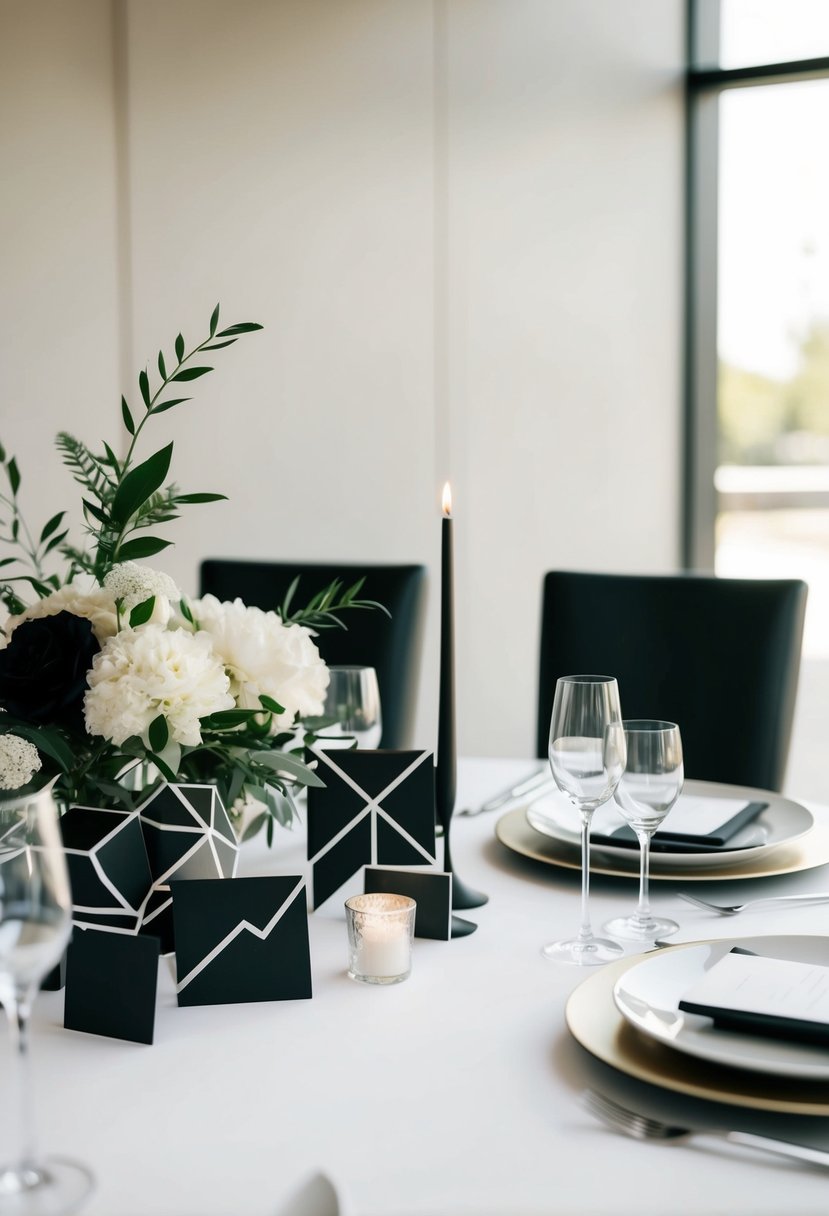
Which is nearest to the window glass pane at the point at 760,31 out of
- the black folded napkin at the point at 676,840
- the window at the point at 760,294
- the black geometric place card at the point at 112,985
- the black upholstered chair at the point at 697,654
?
the window at the point at 760,294

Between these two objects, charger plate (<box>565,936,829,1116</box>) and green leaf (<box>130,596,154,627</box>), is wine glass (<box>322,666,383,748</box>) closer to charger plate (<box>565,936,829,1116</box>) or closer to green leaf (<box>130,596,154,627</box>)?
green leaf (<box>130,596,154,627</box>)

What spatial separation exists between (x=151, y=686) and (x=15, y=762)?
0.42ft

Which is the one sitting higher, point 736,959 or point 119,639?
point 119,639

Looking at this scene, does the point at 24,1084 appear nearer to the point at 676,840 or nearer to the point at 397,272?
the point at 676,840

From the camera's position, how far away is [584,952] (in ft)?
3.49

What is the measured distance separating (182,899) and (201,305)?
2.49 m

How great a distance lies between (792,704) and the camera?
187cm

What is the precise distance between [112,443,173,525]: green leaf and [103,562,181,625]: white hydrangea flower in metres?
0.05

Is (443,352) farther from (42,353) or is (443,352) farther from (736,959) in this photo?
(736,959)

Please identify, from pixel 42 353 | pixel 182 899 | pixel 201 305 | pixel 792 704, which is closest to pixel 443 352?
pixel 201 305

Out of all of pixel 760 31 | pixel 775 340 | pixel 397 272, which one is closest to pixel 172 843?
pixel 397 272

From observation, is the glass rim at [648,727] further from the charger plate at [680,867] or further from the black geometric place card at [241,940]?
the black geometric place card at [241,940]

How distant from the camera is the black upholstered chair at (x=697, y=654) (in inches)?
73.7

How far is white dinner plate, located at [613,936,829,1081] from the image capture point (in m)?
0.78
